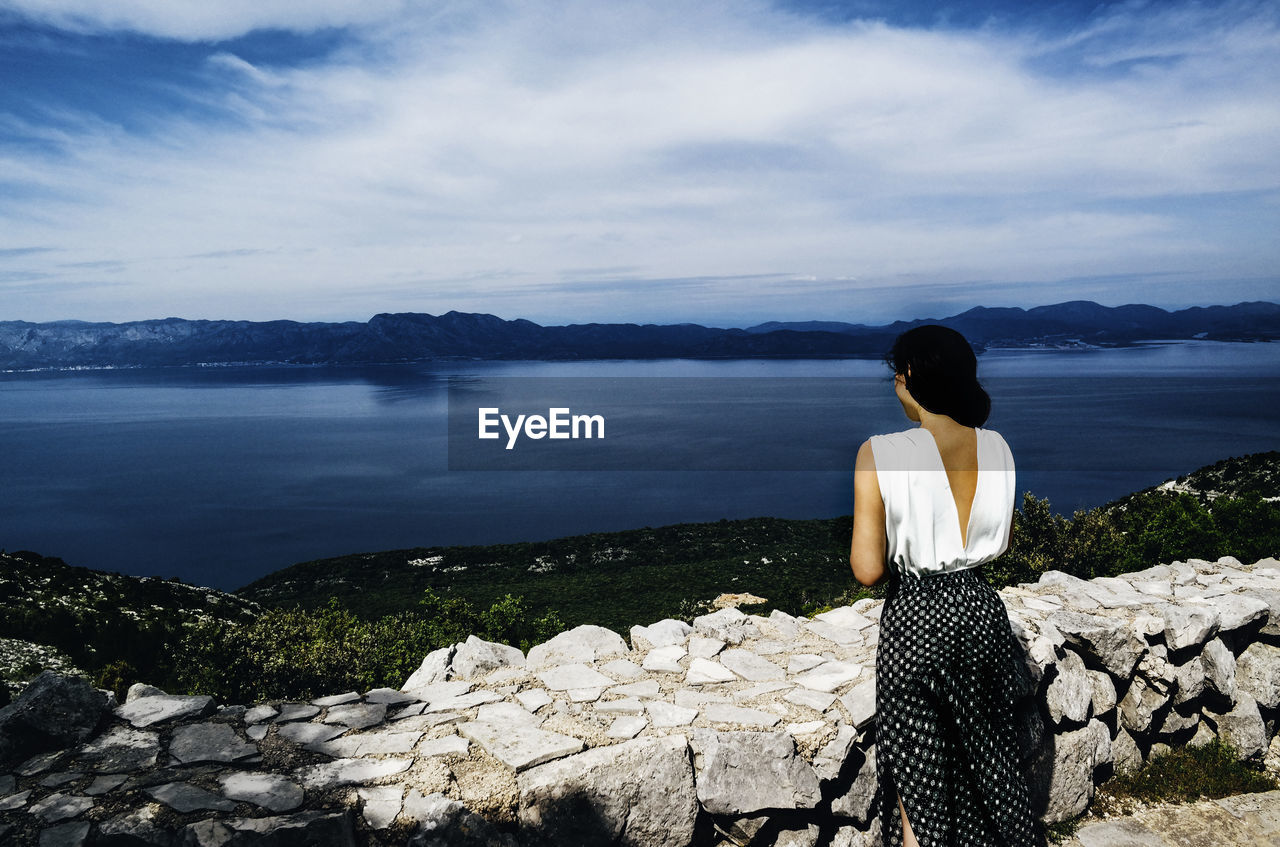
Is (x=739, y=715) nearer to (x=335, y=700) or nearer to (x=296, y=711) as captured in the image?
(x=335, y=700)

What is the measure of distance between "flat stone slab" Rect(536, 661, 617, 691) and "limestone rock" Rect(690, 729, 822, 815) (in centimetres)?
105

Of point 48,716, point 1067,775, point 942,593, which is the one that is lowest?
point 1067,775

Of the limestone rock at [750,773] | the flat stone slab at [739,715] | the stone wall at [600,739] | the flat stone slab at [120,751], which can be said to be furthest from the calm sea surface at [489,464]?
the flat stone slab at [120,751]

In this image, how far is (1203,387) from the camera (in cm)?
15725

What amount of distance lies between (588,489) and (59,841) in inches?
3967

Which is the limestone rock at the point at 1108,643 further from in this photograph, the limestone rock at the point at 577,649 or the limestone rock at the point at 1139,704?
the limestone rock at the point at 577,649

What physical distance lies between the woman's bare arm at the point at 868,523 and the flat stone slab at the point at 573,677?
2466 mm

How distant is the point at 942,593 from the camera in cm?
283

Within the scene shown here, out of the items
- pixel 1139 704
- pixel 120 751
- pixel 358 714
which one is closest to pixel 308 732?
pixel 358 714

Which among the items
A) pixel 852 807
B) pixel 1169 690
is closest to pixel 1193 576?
pixel 1169 690

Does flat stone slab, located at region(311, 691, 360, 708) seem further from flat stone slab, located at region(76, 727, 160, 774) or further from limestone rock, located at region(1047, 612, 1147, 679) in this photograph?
limestone rock, located at region(1047, 612, 1147, 679)

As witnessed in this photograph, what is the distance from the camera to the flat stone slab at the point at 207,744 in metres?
3.69

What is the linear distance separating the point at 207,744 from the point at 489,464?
125 m

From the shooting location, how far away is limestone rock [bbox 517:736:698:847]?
11.2 feet
